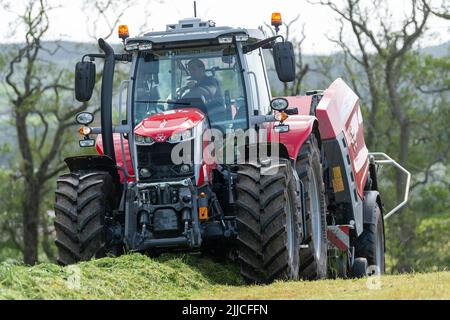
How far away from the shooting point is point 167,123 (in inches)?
459

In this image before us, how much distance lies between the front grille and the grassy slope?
894 mm

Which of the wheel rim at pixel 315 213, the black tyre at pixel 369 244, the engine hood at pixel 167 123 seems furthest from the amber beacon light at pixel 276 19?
the black tyre at pixel 369 244

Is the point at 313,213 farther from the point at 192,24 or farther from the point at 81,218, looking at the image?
the point at 81,218

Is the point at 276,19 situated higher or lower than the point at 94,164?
higher

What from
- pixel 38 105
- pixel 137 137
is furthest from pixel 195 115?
pixel 38 105

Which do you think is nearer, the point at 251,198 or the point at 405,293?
the point at 405,293

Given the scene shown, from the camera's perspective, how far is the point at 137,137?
38.3 ft

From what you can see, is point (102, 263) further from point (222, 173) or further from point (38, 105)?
point (38, 105)

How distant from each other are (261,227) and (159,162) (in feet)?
4.60

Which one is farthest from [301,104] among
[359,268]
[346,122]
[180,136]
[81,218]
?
[81,218]

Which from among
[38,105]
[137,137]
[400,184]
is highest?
[137,137]

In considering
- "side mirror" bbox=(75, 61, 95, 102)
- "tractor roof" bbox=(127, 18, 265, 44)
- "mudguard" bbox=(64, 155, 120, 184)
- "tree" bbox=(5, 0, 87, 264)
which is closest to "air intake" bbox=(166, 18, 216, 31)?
"tractor roof" bbox=(127, 18, 265, 44)
